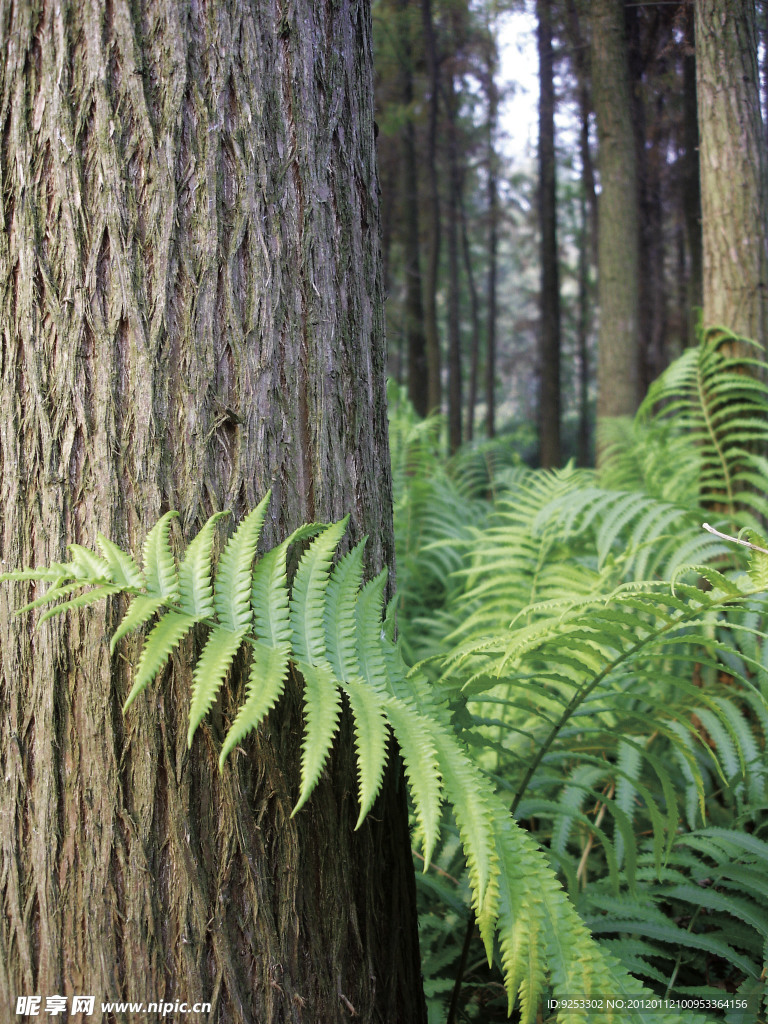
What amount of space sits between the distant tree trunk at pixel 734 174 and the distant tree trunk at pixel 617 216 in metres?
2.99

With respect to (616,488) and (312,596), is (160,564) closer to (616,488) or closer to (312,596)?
(312,596)

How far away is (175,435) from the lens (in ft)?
4.14

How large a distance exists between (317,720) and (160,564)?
15.5 inches

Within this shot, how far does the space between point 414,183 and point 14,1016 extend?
11836 millimetres

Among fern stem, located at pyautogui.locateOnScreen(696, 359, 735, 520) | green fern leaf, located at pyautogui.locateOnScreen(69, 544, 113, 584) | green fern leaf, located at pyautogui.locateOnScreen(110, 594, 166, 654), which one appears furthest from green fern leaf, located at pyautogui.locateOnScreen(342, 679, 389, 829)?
fern stem, located at pyautogui.locateOnScreen(696, 359, 735, 520)

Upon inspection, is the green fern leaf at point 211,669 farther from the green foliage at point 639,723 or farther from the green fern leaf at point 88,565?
the green foliage at point 639,723

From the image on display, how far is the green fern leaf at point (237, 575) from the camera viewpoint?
1164mm

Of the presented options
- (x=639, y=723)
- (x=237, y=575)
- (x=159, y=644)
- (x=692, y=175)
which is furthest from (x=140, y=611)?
(x=692, y=175)

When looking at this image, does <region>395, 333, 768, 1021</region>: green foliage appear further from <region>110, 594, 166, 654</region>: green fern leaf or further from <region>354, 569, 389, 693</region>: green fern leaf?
<region>110, 594, 166, 654</region>: green fern leaf

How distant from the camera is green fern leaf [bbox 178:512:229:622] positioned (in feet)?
3.79

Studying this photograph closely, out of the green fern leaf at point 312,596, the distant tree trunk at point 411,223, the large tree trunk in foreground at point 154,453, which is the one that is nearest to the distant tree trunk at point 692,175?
the distant tree trunk at point 411,223

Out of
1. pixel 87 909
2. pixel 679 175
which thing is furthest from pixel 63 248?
pixel 679 175

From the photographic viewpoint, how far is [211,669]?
1022 millimetres

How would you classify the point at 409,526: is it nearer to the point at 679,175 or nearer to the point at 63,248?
Answer: the point at 63,248
